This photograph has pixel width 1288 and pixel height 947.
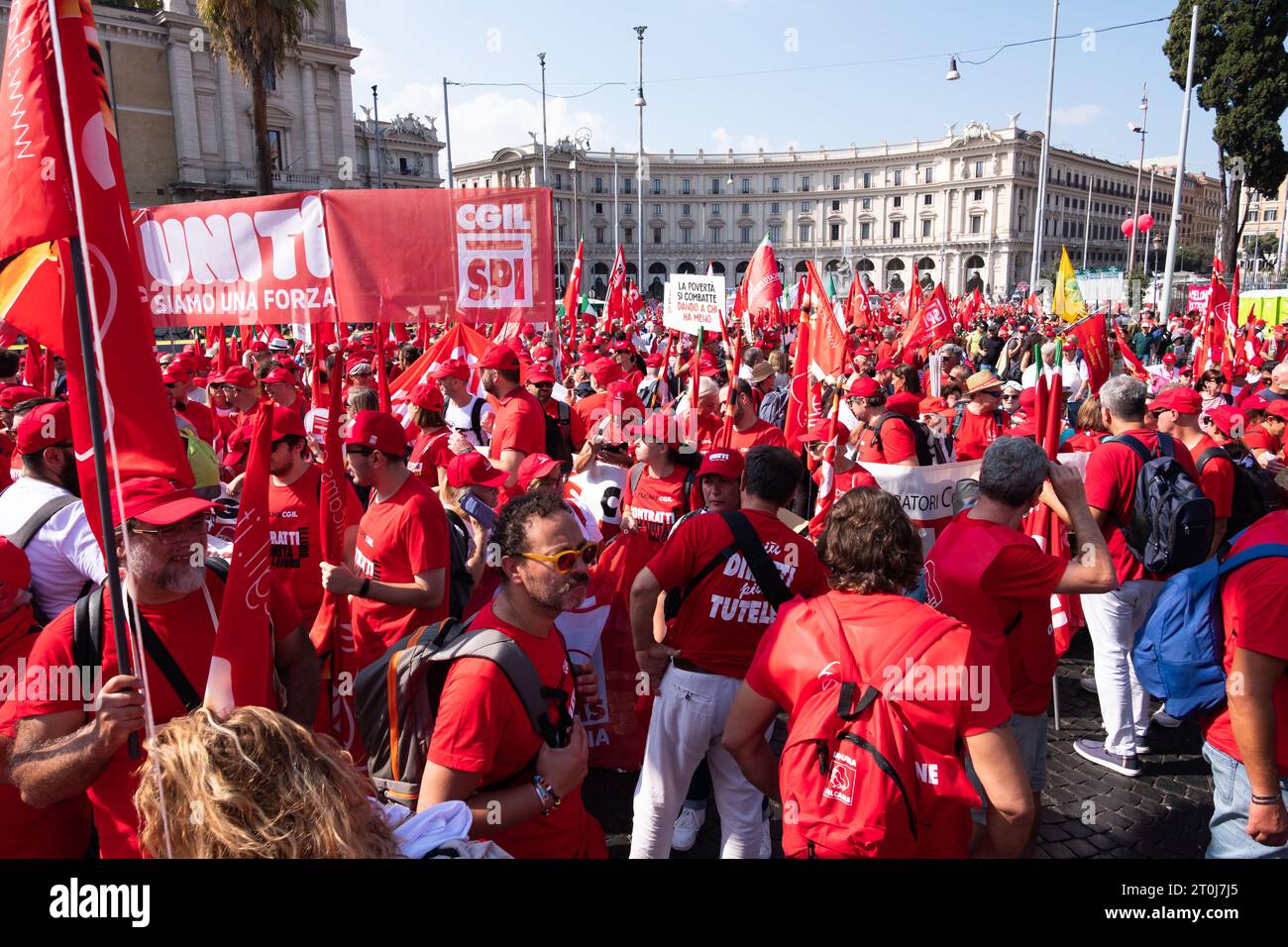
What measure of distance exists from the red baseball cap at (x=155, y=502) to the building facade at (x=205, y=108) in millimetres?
46489

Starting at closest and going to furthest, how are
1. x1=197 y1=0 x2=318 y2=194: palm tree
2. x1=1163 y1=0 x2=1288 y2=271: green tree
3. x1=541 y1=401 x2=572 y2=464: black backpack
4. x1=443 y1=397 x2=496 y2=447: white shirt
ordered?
1. x1=541 y1=401 x2=572 y2=464: black backpack
2. x1=443 y1=397 x2=496 y2=447: white shirt
3. x1=197 y1=0 x2=318 y2=194: palm tree
4. x1=1163 y1=0 x2=1288 y2=271: green tree

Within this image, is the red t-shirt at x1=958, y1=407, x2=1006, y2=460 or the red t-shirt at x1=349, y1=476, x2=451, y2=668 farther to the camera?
the red t-shirt at x1=958, y1=407, x2=1006, y2=460

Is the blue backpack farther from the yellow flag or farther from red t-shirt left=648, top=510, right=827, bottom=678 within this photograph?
the yellow flag

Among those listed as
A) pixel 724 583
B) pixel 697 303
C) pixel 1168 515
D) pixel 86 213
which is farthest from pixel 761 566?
pixel 697 303

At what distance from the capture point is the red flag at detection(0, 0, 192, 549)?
193 centimetres

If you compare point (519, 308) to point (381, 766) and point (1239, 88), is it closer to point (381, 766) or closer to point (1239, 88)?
point (381, 766)

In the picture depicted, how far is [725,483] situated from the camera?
140 inches

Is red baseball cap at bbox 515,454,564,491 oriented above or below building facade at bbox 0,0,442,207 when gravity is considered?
below

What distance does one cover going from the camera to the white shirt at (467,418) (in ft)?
22.6

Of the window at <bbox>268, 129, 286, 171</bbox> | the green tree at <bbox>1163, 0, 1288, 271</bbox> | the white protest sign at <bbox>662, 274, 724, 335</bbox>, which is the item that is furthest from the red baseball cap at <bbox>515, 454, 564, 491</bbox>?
the window at <bbox>268, 129, 286, 171</bbox>

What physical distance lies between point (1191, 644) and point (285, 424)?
3.83 meters

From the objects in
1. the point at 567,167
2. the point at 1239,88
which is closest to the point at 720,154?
the point at 567,167

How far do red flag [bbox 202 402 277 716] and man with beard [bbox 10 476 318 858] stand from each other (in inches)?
4.8

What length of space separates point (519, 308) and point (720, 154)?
99.2 meters
